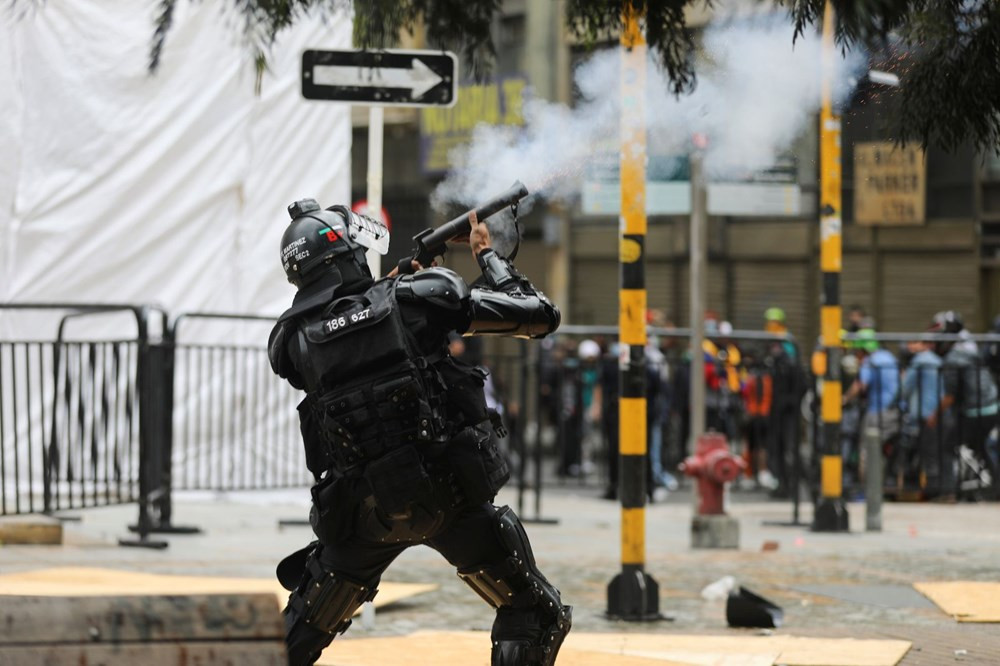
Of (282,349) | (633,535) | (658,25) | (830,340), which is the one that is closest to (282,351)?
(282,349)

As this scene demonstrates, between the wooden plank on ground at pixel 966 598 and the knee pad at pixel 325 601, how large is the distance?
369 centimetres

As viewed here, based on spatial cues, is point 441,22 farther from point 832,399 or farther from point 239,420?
point 239,420

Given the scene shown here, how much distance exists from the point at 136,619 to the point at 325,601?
151 cm

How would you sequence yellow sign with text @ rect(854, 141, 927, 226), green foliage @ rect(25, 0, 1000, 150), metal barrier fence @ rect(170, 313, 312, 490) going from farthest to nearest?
1. yellow sign with text @ rect(854, 141, 927, 226)
2. metal barrier fence @ rect(170, 313, 312, 490)
3. green foliage @ rect(25, 0, 1000, 150)

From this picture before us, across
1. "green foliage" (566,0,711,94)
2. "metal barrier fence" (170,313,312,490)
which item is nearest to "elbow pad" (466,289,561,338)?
"green foliage" (566,0,711,94)

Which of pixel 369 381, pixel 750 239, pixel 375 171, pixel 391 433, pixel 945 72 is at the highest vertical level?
pixel 750 239

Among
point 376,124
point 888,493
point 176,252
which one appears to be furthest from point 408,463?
point 888,493

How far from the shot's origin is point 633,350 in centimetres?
764

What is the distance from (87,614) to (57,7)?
10217 mm

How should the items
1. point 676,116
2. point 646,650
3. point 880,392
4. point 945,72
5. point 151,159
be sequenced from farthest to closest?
point 880,392 < point 151,159 < point 676,116 < point 646,650 < point 945,72

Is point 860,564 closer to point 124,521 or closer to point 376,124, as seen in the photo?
point 376,124

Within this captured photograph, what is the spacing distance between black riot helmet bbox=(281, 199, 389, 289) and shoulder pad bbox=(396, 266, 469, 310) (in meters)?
0.22

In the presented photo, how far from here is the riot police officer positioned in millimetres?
4863

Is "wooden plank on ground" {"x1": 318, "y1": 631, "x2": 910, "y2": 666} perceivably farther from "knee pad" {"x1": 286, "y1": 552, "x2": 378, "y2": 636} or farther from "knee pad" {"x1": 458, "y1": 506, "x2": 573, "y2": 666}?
"knee pad" {"x1": 286, "y1": 552, "x2": 378, "y2": 636}
